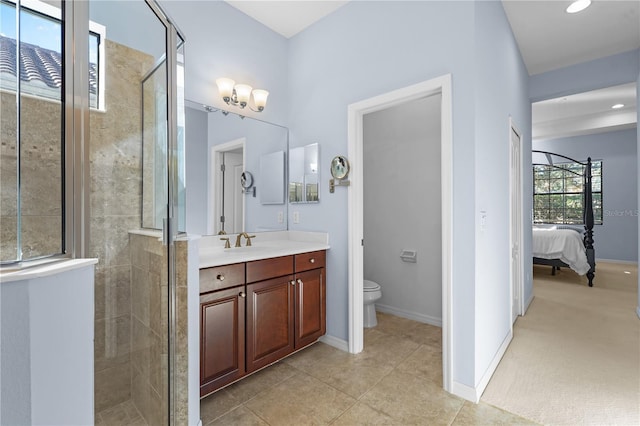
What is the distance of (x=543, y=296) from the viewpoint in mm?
4145

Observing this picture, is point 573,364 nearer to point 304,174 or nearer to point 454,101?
point 454,101

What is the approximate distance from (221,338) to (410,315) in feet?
7.01

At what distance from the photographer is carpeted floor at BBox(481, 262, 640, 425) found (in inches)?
69.6

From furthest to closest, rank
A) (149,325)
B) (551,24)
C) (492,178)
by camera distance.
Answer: (551,24) < (492,178) < (149,325)

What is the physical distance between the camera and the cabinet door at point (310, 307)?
7.70 ft

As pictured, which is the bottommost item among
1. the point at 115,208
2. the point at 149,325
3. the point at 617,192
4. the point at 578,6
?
the point at 149,325

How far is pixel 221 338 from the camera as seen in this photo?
1.83 m

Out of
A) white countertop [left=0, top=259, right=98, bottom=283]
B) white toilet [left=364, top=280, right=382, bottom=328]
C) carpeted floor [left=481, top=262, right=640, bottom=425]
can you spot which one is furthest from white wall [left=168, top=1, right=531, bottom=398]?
white countertop [left=0, top=259, right=98, bottom=283]

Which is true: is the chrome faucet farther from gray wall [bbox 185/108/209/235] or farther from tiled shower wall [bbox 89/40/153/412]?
tiled shower wall [bbox 89/40/153/412]

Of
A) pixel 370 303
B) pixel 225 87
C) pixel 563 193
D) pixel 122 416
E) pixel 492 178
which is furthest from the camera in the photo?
pixel 563 193

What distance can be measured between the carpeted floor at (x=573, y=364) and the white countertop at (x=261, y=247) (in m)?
1.58

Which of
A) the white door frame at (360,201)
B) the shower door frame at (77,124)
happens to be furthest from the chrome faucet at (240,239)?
the shower door frame at (77,124)

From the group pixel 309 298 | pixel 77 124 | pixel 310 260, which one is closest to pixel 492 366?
pixel 309 298

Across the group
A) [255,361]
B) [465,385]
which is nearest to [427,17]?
[465,385]
